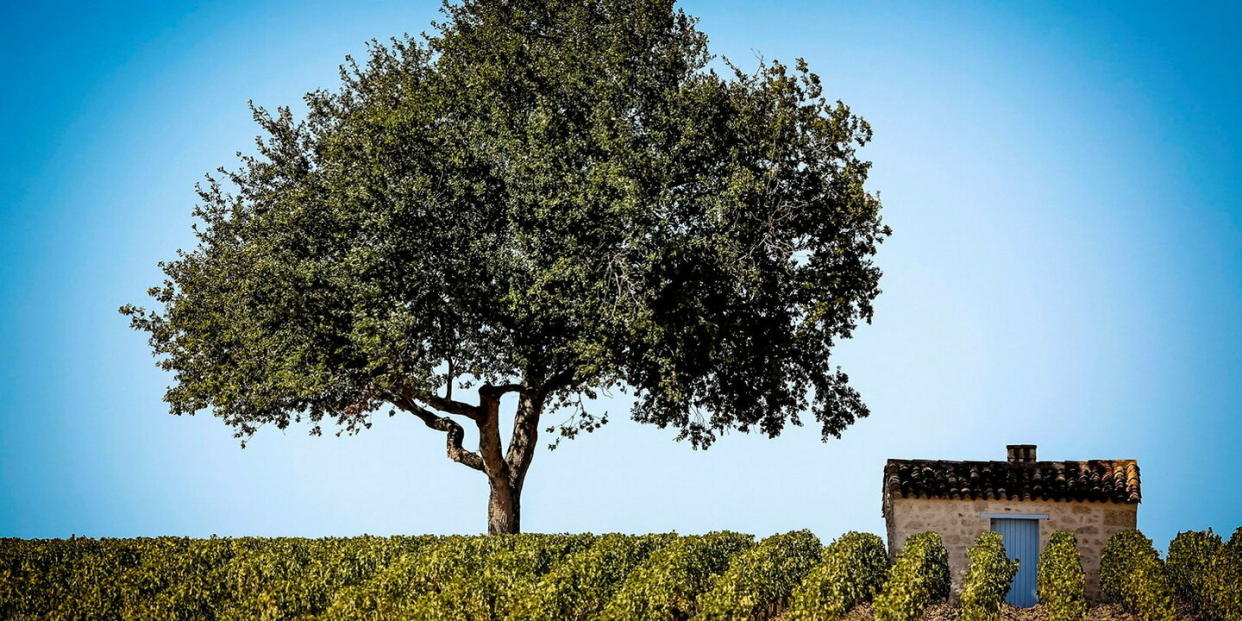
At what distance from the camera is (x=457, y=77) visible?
2902cm

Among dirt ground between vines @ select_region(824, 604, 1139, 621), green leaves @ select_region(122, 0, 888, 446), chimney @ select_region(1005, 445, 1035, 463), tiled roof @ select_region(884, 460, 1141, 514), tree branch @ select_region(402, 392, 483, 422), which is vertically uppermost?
green leaves @ select_region(122, 0, 888, 446)

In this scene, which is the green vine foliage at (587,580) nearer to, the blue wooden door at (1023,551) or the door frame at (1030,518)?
the door frame at (1030,518)

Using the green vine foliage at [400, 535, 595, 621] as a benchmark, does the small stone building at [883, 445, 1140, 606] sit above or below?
above

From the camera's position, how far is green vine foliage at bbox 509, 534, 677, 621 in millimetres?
19375

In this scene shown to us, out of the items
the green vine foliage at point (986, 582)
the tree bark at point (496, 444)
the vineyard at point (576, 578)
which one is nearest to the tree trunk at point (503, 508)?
the tree bark at point (496, 444)

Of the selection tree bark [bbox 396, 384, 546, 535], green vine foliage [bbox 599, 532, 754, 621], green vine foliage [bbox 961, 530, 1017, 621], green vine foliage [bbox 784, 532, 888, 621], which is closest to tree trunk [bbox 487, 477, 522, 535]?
tree bark [bbox 396, 384, 546, 535]

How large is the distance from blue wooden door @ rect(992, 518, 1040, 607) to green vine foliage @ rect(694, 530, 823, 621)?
5.67 m

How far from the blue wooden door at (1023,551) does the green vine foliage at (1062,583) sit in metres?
2.16

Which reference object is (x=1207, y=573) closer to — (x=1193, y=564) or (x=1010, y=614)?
(x=1193, y=564)

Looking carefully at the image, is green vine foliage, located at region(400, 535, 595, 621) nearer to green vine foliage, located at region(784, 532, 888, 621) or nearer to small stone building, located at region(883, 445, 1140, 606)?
green vine foliage, located at region(784, 532, 888, 621)

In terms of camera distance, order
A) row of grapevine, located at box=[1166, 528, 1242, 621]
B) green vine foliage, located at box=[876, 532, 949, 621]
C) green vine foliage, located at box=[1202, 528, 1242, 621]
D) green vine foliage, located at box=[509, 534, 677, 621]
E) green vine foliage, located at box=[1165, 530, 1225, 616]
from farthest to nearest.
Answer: green vine foliage, located at box=[1165, 530, 1225, 616] < row of grapevine, located at box=[1166, 528, 1242, 621] < green vine foliage, located at box=[1202, 528, 1242, 621] < green vine foliage, located at box=[876, 532, 949, 621] < green vine foliage, located at box=[509, 534, 677, 621]

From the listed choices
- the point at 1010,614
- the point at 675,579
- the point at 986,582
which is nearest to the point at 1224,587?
the point at 1010,614

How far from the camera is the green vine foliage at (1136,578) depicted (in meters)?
21.2

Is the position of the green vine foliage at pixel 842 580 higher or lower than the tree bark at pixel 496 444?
lower
